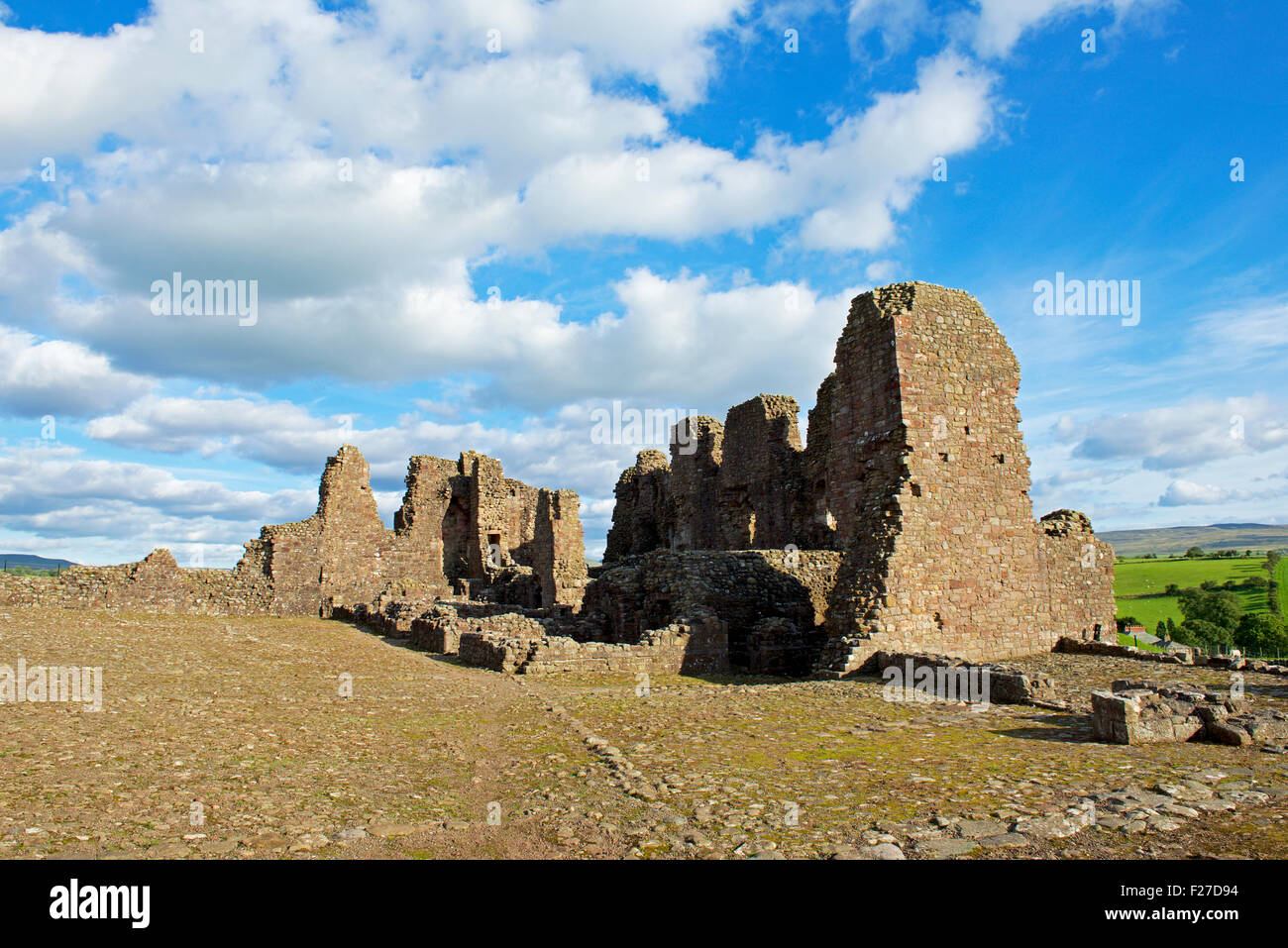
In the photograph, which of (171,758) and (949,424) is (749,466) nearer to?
(949,424)

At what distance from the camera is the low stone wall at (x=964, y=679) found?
10.7 metres

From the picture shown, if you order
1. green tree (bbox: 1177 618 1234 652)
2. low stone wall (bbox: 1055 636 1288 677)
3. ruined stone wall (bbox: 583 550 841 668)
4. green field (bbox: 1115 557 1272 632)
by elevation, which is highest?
ruined stone wall (bbox: 583 550 841 668)

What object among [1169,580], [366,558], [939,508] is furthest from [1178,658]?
[1169,580]

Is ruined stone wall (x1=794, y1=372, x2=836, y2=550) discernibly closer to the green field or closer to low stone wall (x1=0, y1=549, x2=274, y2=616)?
low stone wall (x1=0, y1=549, x2=274, y2=616)

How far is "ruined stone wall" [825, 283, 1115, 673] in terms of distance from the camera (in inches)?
580

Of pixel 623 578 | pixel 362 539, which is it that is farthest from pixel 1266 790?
pixel 362 539

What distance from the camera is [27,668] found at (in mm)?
11984

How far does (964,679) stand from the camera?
11461mm

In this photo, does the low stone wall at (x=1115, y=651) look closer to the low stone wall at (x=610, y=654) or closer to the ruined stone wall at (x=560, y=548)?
the low stone wall at (x=610, y=654)

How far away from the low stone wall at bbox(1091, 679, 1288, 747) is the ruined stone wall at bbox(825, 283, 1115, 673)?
573cm

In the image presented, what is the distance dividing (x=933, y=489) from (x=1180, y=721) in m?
7.87

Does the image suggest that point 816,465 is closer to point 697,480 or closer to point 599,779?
point 697,480

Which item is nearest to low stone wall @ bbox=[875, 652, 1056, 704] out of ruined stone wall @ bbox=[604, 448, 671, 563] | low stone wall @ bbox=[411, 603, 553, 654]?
low stone wall @ bbox=[411, 603, 553, 654]

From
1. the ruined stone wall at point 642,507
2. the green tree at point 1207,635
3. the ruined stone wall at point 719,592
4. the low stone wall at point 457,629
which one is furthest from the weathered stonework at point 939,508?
the green tree at point 1207,635
